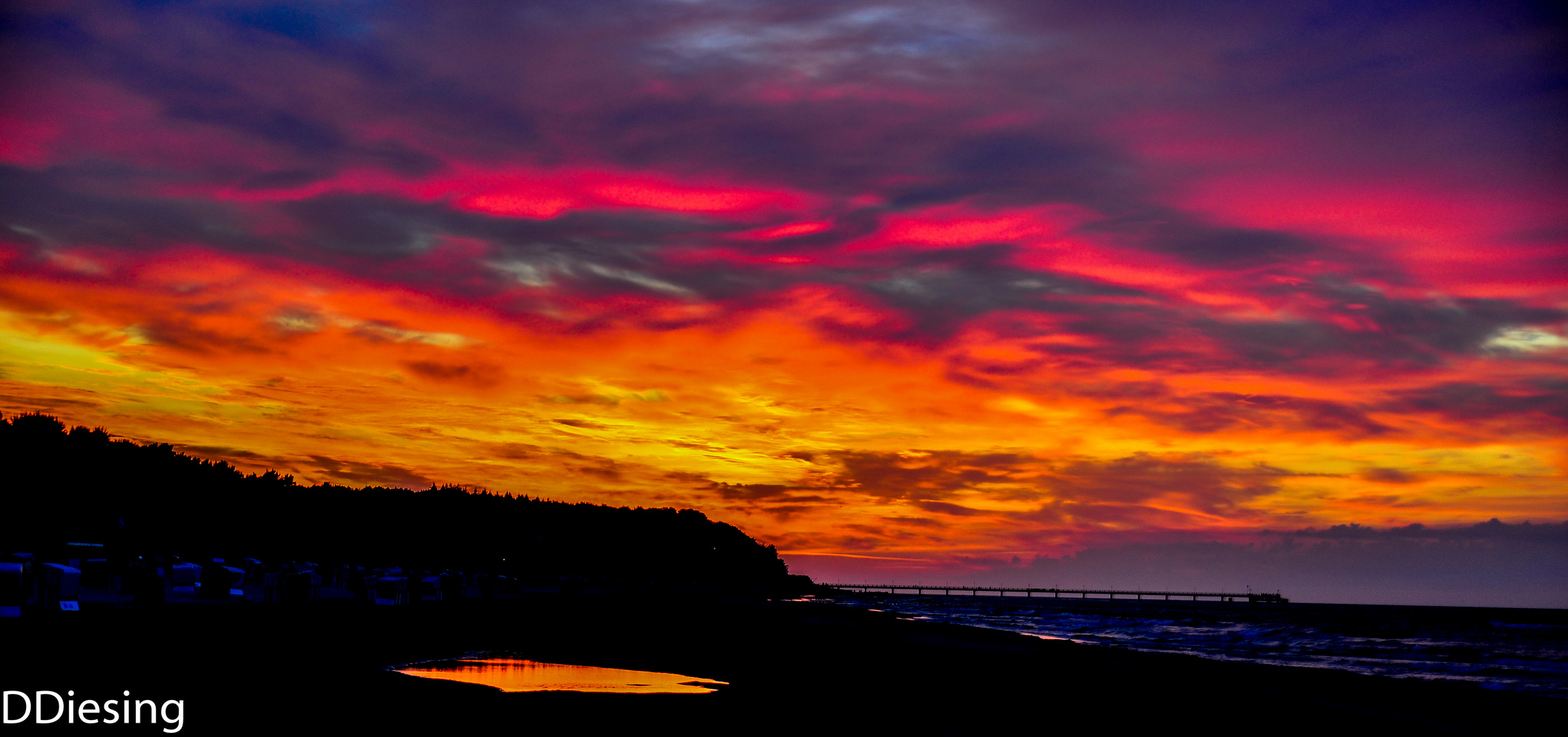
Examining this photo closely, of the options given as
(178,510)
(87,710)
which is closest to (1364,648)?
(87,710)

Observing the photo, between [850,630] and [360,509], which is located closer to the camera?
[850,630]

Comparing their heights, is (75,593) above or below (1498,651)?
above

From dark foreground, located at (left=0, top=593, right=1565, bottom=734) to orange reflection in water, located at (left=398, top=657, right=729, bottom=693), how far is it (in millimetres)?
727

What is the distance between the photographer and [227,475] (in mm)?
91625

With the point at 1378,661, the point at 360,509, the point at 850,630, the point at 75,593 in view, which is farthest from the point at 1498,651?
the point at 360,509

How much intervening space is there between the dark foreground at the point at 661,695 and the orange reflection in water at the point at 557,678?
2.39 ft

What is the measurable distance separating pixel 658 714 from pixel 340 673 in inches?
179

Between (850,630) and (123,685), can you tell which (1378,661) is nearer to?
(850,630)

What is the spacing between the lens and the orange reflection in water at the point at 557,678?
50.8 feet

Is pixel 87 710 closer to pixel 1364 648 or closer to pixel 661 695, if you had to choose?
pixel 661 695

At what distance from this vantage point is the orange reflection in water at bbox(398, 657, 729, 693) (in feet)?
50.8

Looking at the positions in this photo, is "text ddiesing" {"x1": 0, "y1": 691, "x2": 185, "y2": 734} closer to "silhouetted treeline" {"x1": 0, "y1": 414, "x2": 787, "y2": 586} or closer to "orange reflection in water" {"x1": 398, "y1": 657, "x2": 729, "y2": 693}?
"orange reflection in water" {"x1": 398, "y1": 657, "x2": 729, "y2": 693}

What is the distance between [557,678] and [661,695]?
2.45 m

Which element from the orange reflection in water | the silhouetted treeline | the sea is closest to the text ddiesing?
the orange reflection in water
